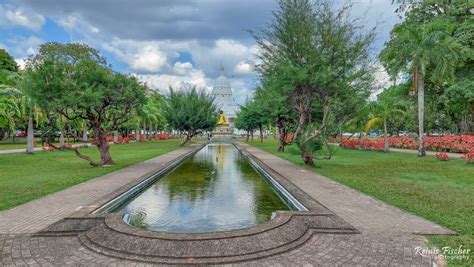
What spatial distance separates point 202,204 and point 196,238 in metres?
4.17

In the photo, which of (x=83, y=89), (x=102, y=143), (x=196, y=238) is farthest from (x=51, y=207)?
(x=102, y=143)

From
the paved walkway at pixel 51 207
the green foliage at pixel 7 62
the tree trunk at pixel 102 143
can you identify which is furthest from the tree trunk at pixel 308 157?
the green foliage at pixel 7 62

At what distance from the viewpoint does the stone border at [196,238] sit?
539 centimetres

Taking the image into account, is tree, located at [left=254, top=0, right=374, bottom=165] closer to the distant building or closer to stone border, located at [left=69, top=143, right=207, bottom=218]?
stone border, located at [left=69, top=143, right=207, bottom=218]

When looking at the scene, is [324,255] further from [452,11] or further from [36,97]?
[452,11]

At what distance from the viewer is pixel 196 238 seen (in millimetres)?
5941

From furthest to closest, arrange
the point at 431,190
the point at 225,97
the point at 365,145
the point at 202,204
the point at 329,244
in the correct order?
the point at 225,97, the point at 365,145, the point at 431,190, the point at 202,204, the point at 329,244

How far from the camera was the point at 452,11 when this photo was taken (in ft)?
92.3

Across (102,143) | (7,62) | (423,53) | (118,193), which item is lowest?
(118,193)

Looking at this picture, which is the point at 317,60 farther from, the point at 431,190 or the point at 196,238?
the point at 196,238

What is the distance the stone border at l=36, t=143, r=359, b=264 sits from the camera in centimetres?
539

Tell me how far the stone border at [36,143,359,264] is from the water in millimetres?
1274

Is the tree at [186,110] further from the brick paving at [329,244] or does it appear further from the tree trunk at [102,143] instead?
the brick paving at [329,244]

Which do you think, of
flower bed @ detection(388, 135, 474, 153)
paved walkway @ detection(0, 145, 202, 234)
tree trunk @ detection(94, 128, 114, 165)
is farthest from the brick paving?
flower bed @ detection(388, 135, 474, 153)
